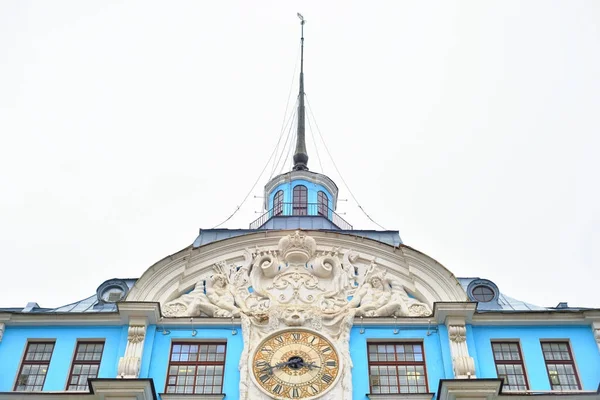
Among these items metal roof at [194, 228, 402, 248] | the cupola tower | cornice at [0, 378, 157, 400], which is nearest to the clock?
cornice at [0, 378, 157, 400]

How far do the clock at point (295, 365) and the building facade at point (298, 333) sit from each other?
38 millimetres

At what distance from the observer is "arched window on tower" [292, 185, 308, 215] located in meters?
35.9

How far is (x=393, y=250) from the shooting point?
26.3m

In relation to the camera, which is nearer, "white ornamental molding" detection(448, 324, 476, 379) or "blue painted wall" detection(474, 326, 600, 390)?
"white ornamental molding" detection(448, 324, 476, 379)

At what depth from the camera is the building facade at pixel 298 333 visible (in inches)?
906

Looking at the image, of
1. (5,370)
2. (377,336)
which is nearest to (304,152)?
(377,336)

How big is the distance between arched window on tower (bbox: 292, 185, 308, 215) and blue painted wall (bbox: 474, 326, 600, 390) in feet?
42.6

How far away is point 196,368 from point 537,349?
10134 millimetres

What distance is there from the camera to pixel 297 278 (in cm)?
2584

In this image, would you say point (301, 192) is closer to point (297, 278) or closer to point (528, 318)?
point (297, 278)

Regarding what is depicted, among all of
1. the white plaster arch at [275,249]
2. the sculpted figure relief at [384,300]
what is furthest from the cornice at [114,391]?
the sculpted figure relief at [384,300]

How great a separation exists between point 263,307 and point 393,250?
15.4ft

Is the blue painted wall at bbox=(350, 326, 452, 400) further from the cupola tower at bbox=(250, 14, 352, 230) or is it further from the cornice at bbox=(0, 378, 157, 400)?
the cupola tower at bbox=(250, 14, 352, 230)

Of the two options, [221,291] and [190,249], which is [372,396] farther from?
[190,249]
